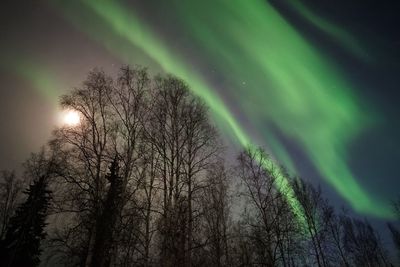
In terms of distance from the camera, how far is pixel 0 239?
23.1 meters

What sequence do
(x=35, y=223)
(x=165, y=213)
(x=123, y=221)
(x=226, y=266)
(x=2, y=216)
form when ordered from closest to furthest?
(x=165, y=213) < (x=123, y=221) < (x=226, y=266) < (x=35, y=223) < (x=2, y=216)

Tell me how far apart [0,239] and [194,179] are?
20537 millimetres

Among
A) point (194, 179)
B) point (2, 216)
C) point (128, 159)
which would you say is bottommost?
point (194, 179)

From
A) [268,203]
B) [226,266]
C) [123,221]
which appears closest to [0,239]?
[123,221]

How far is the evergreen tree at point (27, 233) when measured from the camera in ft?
68.2

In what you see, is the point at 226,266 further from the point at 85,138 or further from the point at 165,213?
the point at 85,138

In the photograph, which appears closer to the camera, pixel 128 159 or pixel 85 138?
pixel 128 159

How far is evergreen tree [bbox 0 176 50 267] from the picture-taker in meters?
20.8

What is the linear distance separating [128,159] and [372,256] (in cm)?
5128

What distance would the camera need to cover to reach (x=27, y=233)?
21.9 metres

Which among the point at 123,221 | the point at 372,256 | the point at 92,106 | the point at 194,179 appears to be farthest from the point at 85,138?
the point at 372,256

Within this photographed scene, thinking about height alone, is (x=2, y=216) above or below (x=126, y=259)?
above

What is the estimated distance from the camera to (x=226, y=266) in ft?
52.8

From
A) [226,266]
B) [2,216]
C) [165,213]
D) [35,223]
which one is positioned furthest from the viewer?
[2,216]
